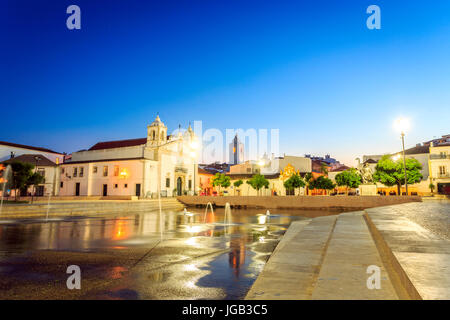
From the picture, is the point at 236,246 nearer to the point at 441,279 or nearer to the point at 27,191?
the point at 441,279

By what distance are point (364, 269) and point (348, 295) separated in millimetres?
1151

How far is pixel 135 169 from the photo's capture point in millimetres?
39031

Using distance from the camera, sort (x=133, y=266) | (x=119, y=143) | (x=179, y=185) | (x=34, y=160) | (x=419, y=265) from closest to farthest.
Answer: (x=419, y=265) → (x=133, y=266) → (x=34, y=160) → (x=179, y=185) → (x=119, y=143)

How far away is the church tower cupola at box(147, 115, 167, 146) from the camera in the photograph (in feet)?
143

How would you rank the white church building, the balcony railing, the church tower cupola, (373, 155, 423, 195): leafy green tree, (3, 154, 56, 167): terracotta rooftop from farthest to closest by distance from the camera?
1. the church tower cupola
2. (3, 154, 56, 167): terracotta rooftop
3. the balcony railing
4. the white church building
5. (373, 155, 423, 195): leafy green tree


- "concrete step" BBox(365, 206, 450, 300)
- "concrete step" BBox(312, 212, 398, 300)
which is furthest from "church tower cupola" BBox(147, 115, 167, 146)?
"concrete step" BBox(365, 206, 450, 300)

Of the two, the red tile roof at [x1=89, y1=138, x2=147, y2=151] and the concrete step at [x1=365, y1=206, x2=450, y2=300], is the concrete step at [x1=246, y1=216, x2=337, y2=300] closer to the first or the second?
the concrete step at [x1=365, y1=206, x2=450, y2=300]

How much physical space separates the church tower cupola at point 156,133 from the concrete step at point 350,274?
4021cm

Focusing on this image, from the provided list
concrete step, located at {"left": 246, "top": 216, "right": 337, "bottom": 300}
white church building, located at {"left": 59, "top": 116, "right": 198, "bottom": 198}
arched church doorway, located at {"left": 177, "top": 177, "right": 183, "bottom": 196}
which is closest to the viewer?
concrete step, located at {"left": 246, "top": 216, "right": 337, "bottom": 300}

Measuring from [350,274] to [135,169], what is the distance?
3806 cm

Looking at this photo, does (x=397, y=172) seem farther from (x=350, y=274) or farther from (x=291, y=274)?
(x=291, y=274)

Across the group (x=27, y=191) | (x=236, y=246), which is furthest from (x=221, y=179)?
(x=236, y=246)

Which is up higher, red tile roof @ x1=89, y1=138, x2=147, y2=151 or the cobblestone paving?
red tile roof @ x1=89, y1=138, x2=147, y2=151

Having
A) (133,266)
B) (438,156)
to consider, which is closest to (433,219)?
(133,266)
